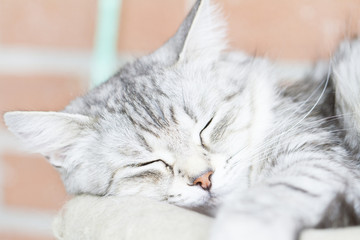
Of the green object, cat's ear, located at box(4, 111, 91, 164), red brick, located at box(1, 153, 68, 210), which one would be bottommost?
red brick, located at box(1, 153, 68, 210)

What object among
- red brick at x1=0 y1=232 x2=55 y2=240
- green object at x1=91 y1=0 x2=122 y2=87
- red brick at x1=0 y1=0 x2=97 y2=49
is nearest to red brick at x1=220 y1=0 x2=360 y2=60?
green object at x1=91 y1=0 x2=122 y2=87

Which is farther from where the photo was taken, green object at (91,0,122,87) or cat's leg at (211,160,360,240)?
green object at (91,0,122,87)

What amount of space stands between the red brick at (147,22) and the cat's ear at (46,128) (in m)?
0.70

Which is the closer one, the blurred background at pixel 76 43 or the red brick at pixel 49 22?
the blurred background at pixel 76 43

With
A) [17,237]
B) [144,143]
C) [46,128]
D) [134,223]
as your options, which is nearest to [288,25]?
[144,143]

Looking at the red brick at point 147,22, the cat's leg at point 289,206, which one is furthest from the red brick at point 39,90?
the cat's leg at point 289,206

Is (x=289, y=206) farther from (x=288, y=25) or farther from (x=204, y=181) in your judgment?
(x=288, y=25)

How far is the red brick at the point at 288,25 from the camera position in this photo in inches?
62.7

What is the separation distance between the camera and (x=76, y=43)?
1852mm

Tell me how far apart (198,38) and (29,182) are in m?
1.10

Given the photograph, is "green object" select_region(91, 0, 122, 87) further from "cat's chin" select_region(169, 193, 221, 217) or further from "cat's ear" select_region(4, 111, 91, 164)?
"cat's chin" select_region(169, 193, 221, 217)

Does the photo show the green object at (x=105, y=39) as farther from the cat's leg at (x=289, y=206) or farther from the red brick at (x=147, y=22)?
the cat's leg at (x=289, y=206)

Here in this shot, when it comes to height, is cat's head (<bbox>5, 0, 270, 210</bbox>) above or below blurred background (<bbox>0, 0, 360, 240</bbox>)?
below

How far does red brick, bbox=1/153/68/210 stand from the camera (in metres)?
1.94
